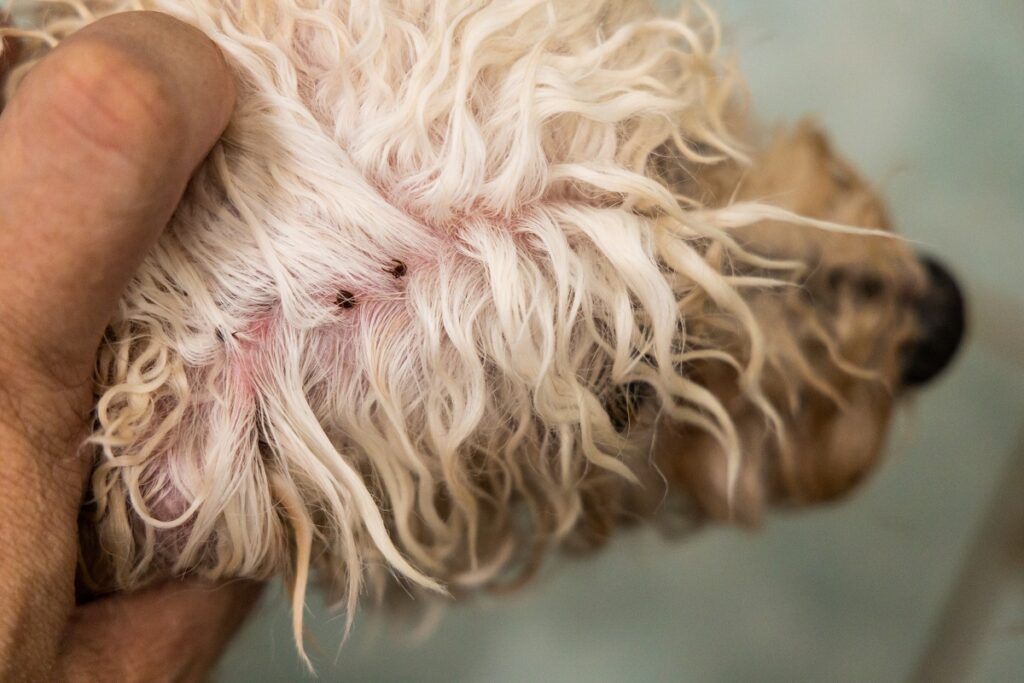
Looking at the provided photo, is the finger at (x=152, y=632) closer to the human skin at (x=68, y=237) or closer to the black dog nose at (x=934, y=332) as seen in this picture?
the human skin at (x=68, y=237)

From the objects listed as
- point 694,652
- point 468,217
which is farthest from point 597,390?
point 694,652

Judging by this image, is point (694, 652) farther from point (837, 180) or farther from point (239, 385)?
point (239, 385)

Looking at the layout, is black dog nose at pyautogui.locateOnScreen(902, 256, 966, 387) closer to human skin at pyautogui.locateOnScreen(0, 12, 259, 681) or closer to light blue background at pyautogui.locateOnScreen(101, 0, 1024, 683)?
light blue background at pyautogui.locateOnScreen(101, 0, 1024, 683)

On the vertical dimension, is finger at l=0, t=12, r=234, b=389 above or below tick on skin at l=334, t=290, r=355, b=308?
above

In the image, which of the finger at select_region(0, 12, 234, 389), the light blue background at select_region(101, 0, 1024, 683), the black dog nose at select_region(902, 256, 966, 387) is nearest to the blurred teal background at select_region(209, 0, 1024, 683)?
the light blue background at select_region(101, 0, 1024, 683)

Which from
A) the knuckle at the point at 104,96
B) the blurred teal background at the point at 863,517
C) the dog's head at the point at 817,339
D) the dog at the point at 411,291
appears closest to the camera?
the knuckle at the point at 104,96

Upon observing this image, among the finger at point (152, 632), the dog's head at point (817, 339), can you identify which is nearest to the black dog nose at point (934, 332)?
the dog's head at point (817, 339)
